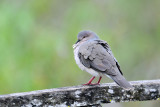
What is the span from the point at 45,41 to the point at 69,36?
622mm

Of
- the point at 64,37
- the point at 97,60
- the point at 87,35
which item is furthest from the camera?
the point at 64,37

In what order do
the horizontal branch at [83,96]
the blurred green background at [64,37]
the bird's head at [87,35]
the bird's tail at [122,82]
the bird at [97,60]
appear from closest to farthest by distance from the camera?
1. the horizontal branch at [83,96]
2. the bird's tail at [122,82]
3. the bird at [97,60]
4. the bird's head at [87,35]
5. the blurred green background at [64,37]

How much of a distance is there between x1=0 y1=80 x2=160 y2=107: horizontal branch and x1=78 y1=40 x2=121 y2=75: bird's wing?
1.09 m

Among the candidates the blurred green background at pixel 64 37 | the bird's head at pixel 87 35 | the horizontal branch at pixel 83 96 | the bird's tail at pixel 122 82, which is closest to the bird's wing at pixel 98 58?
the bird's tail at pixel 122 82

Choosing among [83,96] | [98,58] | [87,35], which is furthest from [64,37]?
[83,96]

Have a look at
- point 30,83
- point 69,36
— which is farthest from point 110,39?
point 30,83

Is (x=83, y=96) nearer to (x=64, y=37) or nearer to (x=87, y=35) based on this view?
(x=87, y=35)

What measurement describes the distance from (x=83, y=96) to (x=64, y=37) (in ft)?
15.6

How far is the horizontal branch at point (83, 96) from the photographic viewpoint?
298 cm

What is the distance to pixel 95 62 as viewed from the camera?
4527 mm

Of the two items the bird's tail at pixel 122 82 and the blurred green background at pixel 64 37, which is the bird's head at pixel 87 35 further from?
the blurred green background at pixel 64 37

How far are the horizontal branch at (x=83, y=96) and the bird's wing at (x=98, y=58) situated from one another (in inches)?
42.8

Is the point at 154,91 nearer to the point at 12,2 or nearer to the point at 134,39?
the point at 12,2

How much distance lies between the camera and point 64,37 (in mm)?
7816
